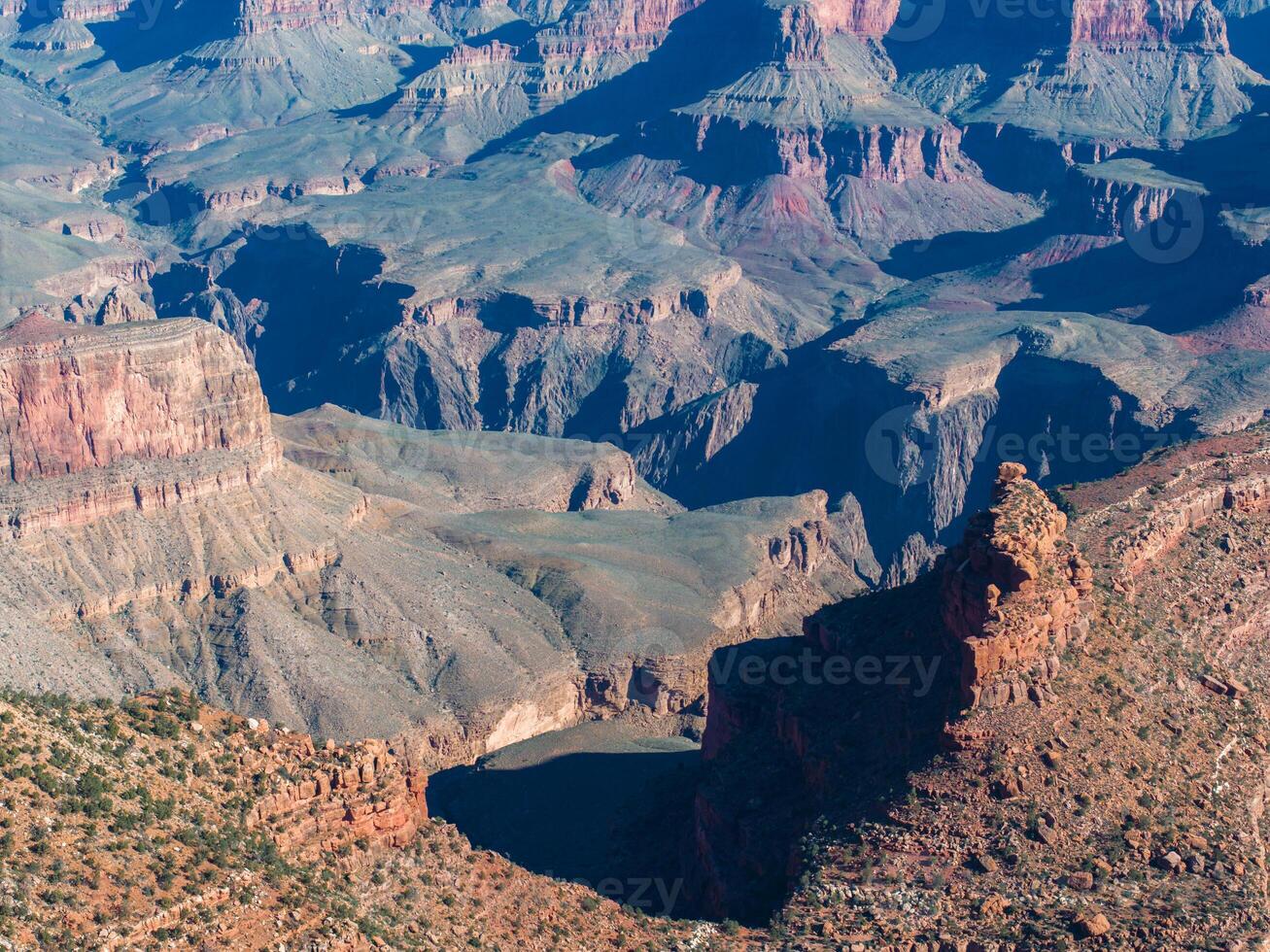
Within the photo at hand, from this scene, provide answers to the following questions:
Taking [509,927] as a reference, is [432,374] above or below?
below

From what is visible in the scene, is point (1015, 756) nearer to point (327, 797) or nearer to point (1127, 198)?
point (327, 797)

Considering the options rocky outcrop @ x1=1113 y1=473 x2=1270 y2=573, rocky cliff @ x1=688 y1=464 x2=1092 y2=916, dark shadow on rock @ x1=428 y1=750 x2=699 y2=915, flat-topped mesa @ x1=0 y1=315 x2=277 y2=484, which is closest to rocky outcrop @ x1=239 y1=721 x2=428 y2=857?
rocky cliff @ x1=688 y1=464 x2=1092 y2=916

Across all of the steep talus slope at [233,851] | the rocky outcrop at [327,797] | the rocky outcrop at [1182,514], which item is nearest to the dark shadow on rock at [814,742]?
the steep talus slope at [233,851]

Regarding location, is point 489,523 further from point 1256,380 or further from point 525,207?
point 525,207

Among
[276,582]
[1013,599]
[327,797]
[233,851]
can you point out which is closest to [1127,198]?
[276,582]

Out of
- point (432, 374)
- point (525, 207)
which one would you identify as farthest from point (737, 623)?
point (525, 207)

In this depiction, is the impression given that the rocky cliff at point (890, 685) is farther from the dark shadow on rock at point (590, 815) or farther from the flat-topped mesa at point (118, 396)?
the flat-topped mesa at point (118, 396)
